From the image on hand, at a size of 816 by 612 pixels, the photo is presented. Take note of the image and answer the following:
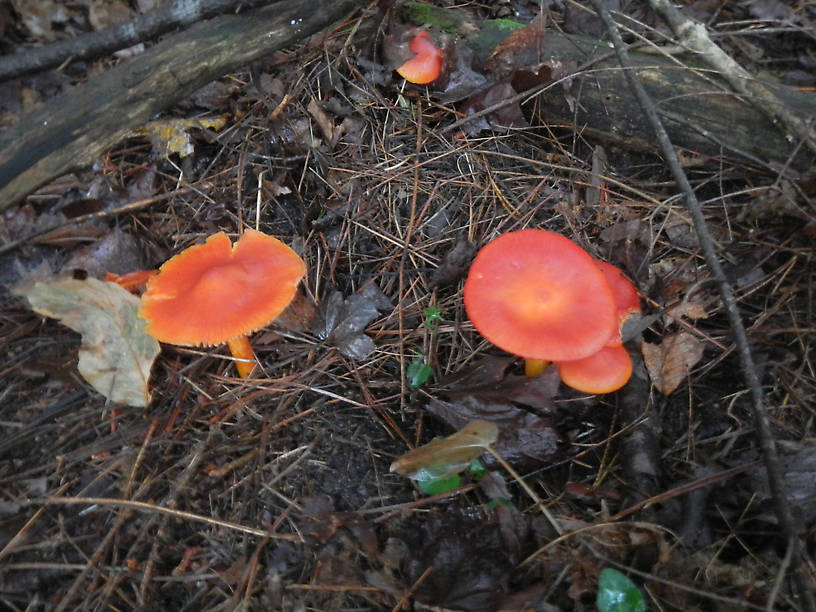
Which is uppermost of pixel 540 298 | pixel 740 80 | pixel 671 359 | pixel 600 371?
pixel 740 80

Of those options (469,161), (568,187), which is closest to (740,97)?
(568,187)

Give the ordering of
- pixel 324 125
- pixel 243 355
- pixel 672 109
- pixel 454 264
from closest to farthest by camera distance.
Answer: pixel 243 355 → pixel 454 264 → pixel 672 109 → pixel 324 125

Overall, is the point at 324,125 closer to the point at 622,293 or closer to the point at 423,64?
the point at 423,64

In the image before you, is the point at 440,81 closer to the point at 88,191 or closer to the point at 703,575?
the point at 88,191

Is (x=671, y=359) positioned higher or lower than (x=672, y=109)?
lower

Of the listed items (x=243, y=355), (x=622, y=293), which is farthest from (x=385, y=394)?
(x=622, y=293)

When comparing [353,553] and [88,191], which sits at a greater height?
[88,191]
